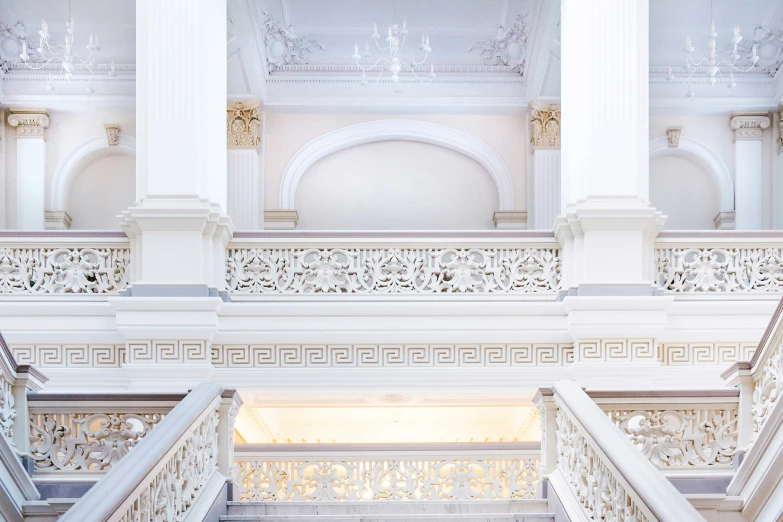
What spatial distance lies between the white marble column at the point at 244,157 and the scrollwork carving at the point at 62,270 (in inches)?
164

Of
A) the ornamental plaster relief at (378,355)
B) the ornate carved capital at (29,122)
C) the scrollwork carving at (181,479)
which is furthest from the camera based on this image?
the ornate carved capital at (29,122)

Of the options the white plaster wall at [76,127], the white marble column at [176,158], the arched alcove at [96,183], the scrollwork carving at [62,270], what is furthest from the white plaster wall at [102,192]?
the white marble column at [176,158]

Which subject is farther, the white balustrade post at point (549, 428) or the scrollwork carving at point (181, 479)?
the white balustrade post at point (549, 428)

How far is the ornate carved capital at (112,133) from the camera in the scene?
1423 centimetres

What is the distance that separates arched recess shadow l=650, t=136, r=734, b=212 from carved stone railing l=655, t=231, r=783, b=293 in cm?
479

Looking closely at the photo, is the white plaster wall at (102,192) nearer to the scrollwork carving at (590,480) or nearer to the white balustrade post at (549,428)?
the white balustrade post at (549,428)

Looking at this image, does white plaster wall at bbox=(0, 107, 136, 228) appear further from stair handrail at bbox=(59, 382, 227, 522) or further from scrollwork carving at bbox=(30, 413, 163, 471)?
stair handrail at bbox=(59, 382, 227, 522)

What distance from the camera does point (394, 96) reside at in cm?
1445

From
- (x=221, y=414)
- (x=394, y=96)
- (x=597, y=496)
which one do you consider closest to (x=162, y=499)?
(x=221, y=414)

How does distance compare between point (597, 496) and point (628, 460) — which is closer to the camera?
point (628, 460)

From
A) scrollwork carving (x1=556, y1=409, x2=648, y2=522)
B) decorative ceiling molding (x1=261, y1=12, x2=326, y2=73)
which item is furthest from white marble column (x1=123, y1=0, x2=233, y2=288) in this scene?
scrollwork carving (x1=556, y1=409, x2=648, y2=522)

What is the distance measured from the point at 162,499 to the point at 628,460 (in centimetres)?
238

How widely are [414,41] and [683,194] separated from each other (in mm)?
4288

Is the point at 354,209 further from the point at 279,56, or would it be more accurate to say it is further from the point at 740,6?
the point at 740,6
